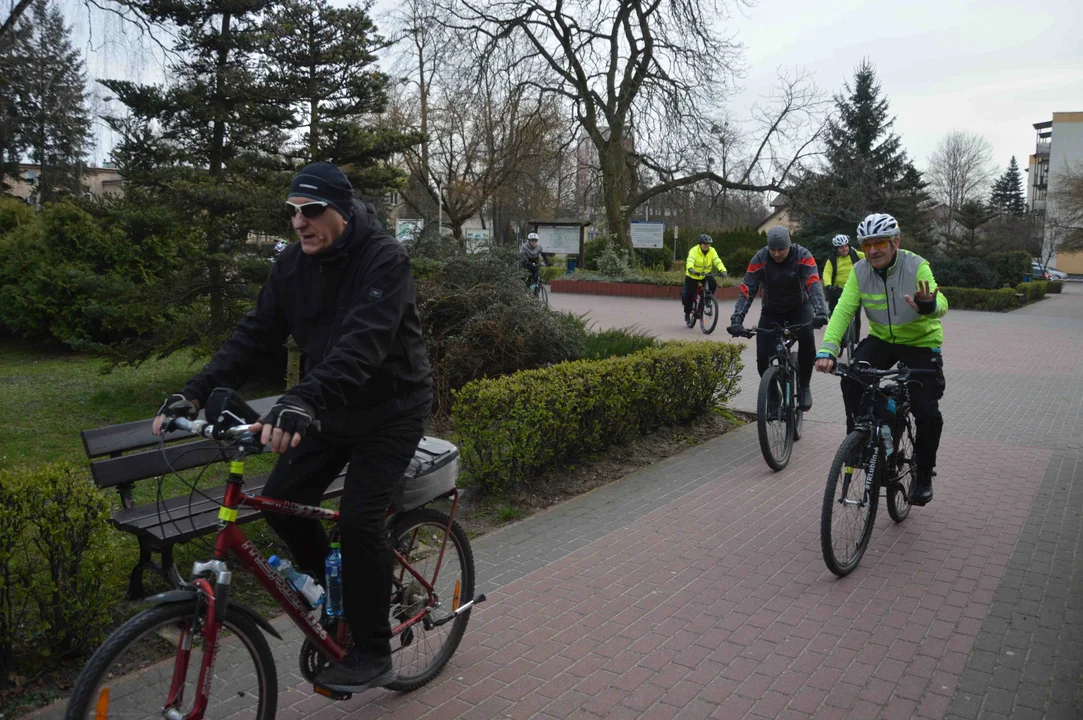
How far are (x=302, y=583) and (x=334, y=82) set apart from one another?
294 inches

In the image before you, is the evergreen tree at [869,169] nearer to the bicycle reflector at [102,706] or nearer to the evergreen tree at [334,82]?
the evergreen tree at [334,82]

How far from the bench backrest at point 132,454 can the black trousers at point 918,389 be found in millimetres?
3495

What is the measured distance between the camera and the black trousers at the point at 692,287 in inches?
738

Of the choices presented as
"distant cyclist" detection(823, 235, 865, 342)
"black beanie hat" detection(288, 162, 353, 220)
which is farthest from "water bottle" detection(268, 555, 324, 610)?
"distant cyclist" detection(823, 235, 865, 342)

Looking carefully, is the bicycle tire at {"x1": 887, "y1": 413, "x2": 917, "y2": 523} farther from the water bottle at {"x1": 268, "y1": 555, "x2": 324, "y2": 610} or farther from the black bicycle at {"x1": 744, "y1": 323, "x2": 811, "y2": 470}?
the water bottle at {"x1": 268, "y1": 555, "x2": 324, "y2": 610}

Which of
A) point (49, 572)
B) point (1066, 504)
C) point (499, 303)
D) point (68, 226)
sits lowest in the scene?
point (1066, 504)

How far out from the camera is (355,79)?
9.78m

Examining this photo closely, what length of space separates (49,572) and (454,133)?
39.1m

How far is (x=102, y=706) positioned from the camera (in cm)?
265

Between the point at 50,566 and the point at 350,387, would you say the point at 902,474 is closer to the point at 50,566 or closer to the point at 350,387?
the point at 350,387

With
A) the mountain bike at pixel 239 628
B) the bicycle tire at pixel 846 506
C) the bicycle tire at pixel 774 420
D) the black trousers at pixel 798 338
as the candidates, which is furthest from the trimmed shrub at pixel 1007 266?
the mountain bike at pixel 239 628

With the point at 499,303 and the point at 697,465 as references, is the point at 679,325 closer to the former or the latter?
the point at 499,303

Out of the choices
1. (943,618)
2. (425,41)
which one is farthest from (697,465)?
(425,41)

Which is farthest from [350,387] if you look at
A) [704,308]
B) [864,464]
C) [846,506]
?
[704,308]
